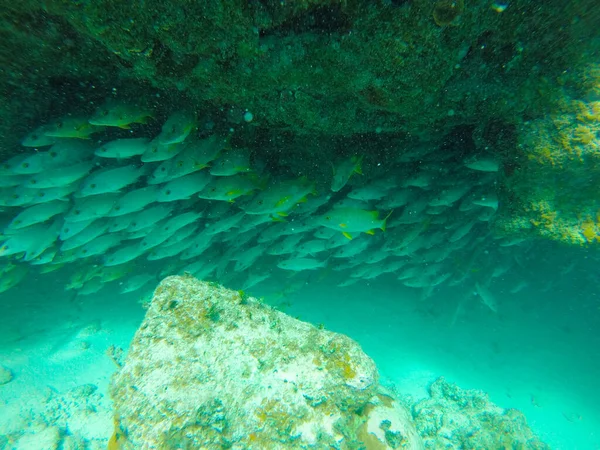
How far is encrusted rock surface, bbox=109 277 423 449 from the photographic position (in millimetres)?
2658

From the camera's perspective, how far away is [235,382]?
2.90 metres

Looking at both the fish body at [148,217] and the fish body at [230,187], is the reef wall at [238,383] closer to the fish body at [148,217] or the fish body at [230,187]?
the fish body at [230,187]

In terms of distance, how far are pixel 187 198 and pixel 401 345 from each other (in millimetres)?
10722

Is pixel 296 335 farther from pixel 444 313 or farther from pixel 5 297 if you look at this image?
pixel 444 313

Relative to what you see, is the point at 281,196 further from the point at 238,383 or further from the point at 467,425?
the point at 467,425

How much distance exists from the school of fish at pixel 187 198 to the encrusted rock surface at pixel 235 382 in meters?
1.50

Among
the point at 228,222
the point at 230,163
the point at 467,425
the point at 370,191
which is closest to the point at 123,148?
the point at 230,163

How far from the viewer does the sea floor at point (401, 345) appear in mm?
7445

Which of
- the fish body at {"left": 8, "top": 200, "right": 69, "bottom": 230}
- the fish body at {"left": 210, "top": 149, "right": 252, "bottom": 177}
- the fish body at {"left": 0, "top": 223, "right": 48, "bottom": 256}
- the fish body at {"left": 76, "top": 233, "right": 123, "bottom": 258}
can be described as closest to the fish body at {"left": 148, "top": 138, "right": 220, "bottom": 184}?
the fish body at {"left": 210, "top": 149, "right": 252, "bottom": 177}

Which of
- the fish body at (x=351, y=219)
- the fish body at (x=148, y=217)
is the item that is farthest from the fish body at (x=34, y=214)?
the fish body at (x=351, y=219)

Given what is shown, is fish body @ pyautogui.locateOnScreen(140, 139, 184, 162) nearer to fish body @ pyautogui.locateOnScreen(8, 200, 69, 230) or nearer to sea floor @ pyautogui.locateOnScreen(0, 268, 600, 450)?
fish body @ pyautogui.locateOnScreen(8, 200, 69, 230)

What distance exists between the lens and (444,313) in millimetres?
11438

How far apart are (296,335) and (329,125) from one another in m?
2.42

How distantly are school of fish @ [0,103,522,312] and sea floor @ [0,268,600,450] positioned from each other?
2.69 meters
